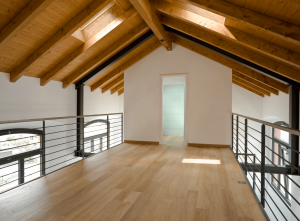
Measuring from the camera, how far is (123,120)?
5.50 metres

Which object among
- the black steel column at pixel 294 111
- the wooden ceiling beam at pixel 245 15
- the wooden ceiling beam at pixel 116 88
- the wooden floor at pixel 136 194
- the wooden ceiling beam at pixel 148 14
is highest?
the wooden ceiling beam at pixel 148 14

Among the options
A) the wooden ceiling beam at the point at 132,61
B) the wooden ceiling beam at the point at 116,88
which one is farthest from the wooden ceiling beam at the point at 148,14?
the wooden ceiling beam at the point at 116,88

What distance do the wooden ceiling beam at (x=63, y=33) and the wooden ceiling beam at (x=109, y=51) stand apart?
3.93 feet

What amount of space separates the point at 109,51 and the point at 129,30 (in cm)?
63

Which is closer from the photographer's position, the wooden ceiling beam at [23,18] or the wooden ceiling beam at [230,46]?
the wooden ceiling beam at [23,18]

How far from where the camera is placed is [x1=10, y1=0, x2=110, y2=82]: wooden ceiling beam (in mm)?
3099

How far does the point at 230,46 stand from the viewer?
3844mm

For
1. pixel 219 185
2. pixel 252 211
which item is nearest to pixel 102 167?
pixel 219 185

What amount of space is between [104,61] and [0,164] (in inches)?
130

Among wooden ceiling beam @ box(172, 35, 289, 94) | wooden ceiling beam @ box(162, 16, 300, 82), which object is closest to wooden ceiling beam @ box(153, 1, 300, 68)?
wooden ceiling beam @ box(162, 16, 300, 82)

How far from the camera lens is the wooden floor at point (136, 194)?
1858 millimetres

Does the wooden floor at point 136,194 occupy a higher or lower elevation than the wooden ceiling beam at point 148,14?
lower

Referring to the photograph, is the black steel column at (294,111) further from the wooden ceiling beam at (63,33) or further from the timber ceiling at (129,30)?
the wooden ceiling beam at (63,33)

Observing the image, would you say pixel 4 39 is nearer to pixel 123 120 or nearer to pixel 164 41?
pixel 164 41
